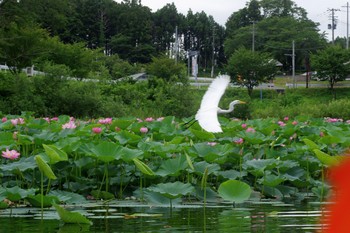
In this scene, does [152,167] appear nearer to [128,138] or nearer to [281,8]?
[128,138]

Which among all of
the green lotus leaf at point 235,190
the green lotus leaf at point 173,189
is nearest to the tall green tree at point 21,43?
the green lotus leaf at point 173,189

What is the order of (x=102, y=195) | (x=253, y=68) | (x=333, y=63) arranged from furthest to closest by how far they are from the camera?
(x=253, y=68) → (x=333, y=63) → (x=102, y=195)

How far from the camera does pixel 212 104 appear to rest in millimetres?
6113

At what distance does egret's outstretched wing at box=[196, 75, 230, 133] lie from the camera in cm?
599

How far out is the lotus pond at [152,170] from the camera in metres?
3.74

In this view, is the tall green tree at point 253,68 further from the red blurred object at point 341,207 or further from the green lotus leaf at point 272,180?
the red blurred object at point 341,207

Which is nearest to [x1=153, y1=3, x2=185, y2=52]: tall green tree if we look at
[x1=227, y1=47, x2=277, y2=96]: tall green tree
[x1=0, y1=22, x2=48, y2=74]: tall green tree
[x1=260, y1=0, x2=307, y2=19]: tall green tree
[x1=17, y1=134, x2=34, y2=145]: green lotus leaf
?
[x1=260, y1=0, x2=307, y2=19]: tall green tree

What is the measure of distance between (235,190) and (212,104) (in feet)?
8.87

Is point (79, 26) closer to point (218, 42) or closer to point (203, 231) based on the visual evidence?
point (218, 42)

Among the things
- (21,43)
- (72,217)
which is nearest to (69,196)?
(72,217)

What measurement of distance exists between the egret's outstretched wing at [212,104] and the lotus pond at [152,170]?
0.69 feet

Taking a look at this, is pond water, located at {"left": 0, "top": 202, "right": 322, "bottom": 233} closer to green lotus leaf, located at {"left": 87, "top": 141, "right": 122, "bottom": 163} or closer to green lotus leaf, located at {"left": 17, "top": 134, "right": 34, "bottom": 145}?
green lotus leaf, located at {"left": 87, "top": 141, "right": 122, "bottom": 163}

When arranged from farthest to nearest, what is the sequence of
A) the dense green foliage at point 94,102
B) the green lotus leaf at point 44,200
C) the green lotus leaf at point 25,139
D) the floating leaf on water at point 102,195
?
the dense green foliage at point 94,102 → the green lotus leaf at point 25,139 → the floating leaf on water at point 102,195 → the green lotus leaf at point 44,200

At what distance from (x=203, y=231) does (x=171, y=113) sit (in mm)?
15022
